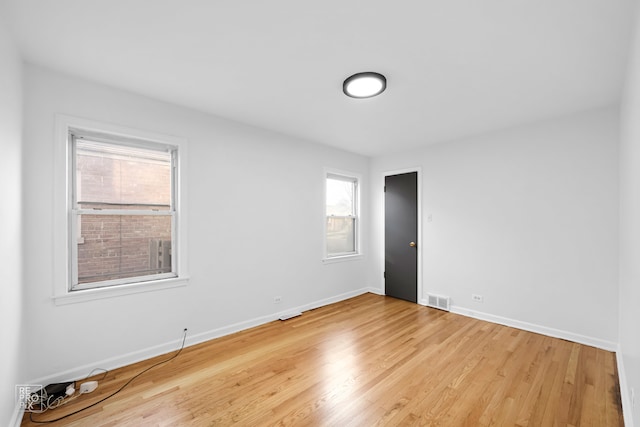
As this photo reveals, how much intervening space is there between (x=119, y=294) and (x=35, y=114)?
1.65m

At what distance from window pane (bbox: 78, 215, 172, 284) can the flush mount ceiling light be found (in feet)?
7.51

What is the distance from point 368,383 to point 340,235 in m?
2.88

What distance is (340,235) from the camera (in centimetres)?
507

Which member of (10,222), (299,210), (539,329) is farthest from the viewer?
(299,210)

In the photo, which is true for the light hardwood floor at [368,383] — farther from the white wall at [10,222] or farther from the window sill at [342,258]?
the window sill at [342,258]

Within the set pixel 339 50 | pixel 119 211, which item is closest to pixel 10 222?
pixel 119 211

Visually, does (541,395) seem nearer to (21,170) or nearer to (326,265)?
(326,265)

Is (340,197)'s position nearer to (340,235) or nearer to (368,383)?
(340,235)

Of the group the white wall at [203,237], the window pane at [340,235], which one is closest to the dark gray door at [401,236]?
the window pane at [340,235]

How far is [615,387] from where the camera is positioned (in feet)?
7.66

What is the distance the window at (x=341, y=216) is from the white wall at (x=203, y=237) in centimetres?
27

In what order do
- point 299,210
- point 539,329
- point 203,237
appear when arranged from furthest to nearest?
point 299,210, point 539,329, point 203,237

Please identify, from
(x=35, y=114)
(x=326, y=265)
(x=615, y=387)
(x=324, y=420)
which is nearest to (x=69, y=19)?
(x=35, y=114)

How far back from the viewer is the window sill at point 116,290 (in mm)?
2396
